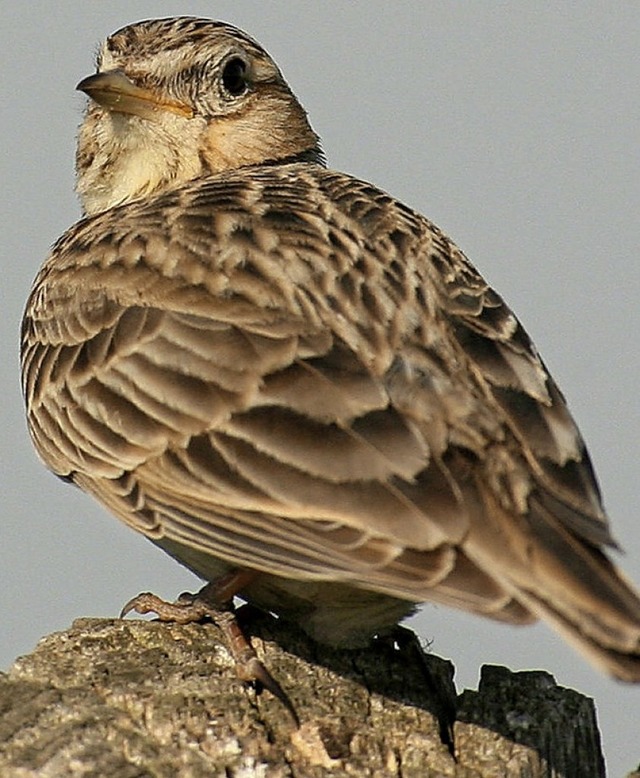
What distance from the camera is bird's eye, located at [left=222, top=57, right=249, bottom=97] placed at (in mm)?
9375

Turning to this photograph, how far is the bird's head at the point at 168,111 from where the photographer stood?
882 cm

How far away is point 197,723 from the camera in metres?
4.66

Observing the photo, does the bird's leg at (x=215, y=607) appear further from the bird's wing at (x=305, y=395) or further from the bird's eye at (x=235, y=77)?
the bird's eye at (x=235, y=77)

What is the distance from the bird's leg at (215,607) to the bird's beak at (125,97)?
310 cm

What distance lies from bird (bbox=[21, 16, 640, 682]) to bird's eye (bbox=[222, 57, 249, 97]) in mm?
933

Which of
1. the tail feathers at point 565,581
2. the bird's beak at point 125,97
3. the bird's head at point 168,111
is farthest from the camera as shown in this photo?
the bird's head at point 168,111

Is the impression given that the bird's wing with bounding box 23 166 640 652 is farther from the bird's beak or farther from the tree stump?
the bird's beak

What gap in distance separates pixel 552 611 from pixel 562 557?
0.88ft

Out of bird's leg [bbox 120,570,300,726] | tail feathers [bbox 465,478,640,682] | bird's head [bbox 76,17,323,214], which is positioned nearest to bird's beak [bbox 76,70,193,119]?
bird's head [bbox 76,17,323,214]

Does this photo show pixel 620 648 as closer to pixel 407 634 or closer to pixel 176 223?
pixel 407 634

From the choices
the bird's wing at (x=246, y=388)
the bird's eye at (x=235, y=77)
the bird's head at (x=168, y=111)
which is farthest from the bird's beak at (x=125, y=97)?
the bird's wing at (x=246, y=388)

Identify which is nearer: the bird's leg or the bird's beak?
the bird's leg

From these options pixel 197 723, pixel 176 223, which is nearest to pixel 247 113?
pixel 176 223

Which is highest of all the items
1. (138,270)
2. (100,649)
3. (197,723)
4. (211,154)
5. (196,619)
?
(211,154)
